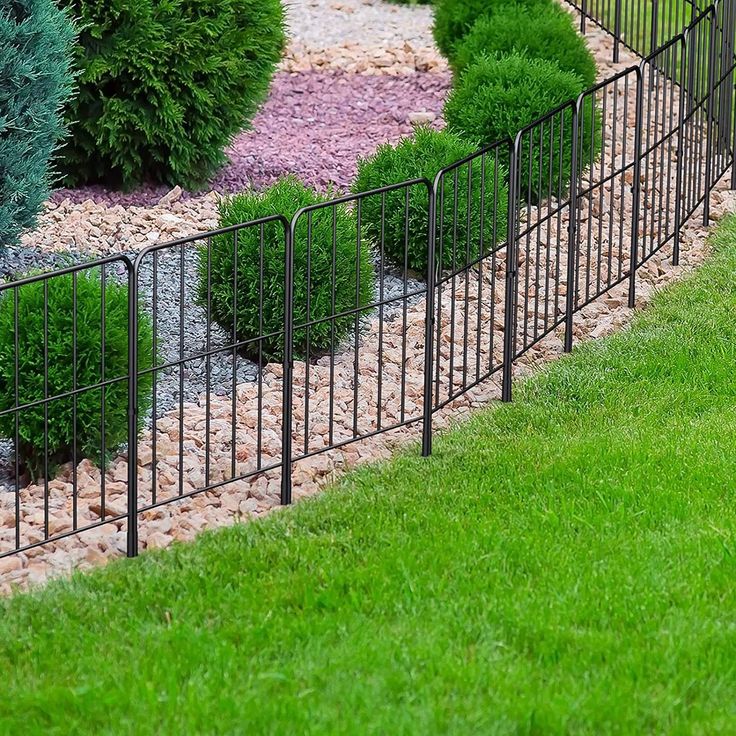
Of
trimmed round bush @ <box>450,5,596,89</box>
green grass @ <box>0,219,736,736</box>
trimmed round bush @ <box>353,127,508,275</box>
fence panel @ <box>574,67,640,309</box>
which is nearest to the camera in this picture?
green grass @ <box>0,219,736,736</box>

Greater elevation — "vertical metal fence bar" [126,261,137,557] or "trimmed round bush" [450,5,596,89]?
"trimmed round bush" [450,5,596,89]

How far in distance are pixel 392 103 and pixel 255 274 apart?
5495mm

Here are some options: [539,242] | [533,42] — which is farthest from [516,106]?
[539,242]

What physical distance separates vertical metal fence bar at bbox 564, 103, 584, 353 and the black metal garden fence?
13mm

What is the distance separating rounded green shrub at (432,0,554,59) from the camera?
41.8 feet

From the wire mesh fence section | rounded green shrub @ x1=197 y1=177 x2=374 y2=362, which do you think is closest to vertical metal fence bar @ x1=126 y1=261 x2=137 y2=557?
the wire mesh fence section

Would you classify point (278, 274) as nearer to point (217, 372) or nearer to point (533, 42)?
point (217, 372)

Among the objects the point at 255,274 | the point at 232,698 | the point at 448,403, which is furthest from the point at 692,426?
the point at 232,698

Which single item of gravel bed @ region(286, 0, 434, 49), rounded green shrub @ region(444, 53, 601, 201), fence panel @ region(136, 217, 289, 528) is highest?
rounded green shrub @ region(444, 53, 601, 201)

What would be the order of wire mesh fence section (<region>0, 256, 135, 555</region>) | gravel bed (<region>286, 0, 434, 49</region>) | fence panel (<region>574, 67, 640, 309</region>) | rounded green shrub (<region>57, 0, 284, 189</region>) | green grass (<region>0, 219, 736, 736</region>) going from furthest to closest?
gravel bed (<region>286, 0, 434, 49</region>), rounded green shrub (<region>57, 0, 284, 189</region>), fence panel (<region>574, 67, 640, 309</region>), wire mesh fence section (<region>0, 256, 135, 555</region>), green grass (<region>0, 219, 736, 736</region>)

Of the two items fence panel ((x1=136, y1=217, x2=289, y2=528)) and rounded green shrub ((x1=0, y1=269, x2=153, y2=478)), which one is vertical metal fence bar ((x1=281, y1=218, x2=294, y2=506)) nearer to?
fence panel ((x1=136, y1=217, x2=289, y2=528))

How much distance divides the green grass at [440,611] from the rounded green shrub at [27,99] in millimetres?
3088

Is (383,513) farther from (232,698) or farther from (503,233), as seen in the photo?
(503,233)

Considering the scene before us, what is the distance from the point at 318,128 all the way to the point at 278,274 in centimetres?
463
